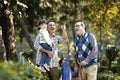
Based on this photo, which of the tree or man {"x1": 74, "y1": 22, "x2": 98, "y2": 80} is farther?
the tree

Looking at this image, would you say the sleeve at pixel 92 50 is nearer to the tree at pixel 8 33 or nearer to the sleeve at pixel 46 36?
the sleeve at pixel 46 36

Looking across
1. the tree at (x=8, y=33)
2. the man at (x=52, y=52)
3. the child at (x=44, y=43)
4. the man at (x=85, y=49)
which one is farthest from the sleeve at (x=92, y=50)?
the tree at (x=8, y=33)

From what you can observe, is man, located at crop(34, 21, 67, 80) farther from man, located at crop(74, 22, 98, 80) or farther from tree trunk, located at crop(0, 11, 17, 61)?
tree trunk, located at crop(0, 11, 17, 61)

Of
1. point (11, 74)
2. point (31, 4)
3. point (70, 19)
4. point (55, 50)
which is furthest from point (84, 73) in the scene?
point (70, 19)

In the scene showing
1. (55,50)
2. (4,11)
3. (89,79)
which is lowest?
(89,79)

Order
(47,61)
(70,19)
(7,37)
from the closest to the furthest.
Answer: (47,61), (7,37), (70,19)

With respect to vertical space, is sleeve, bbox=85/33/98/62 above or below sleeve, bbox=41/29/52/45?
below

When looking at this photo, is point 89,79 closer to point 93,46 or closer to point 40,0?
point 93,46

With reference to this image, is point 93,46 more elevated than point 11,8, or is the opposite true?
point 11,8

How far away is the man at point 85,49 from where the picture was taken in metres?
8.67

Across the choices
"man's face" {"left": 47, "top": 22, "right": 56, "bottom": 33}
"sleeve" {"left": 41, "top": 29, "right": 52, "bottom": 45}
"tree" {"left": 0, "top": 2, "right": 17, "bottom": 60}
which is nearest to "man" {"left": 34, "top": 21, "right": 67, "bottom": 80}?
"man's face" {"left": 47, "top": 22, "right": 56, "bottom": 33}

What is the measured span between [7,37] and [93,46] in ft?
29.8

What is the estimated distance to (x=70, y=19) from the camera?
27.3 m

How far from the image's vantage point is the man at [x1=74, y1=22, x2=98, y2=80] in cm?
867
